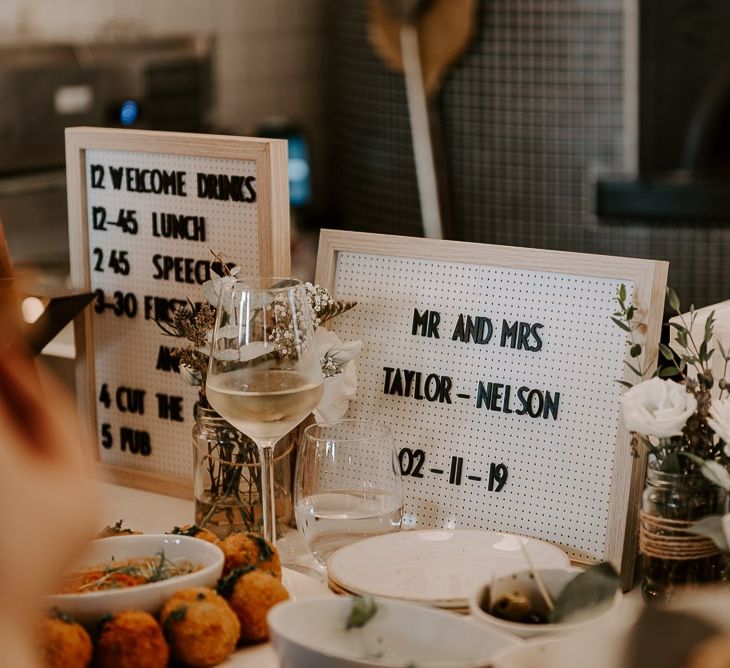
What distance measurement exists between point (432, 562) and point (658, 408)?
0.78 ft

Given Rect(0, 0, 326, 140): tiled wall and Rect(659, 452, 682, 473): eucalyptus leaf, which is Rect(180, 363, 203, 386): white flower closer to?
Rect(659, 452, 682, 473): eucalyptus leaf

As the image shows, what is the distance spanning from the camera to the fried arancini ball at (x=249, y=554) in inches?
36.8

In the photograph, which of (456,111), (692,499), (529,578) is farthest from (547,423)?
(456,111)

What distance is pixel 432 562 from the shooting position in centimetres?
100

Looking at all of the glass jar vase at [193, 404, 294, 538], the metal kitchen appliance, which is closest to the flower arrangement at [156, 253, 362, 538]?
the glass jar vase at [193, 404, 294, 538]

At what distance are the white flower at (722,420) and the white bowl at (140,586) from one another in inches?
16.1

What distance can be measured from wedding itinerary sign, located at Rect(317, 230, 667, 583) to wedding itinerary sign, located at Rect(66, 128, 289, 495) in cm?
13

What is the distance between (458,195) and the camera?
3.63m

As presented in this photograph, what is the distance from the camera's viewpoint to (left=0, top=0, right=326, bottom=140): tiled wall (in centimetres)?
362

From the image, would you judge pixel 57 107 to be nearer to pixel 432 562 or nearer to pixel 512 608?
pixel 432 562

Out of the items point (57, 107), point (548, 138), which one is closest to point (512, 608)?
point (57, 107)

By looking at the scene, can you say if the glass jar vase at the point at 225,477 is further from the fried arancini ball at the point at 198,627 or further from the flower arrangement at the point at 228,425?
the fried arancini ball at the point at 198,627

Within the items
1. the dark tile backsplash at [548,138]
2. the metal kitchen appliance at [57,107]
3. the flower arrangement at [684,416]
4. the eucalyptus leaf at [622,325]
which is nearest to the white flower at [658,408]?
the flower arrangement at [684,416]

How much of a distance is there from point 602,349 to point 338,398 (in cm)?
27
